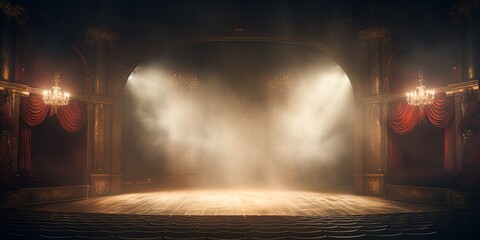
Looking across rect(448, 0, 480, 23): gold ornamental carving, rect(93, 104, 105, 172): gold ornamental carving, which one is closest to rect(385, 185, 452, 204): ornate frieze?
rect(448, 0, 480, 23): gold ornamental carving

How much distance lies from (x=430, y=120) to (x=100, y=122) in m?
10.6

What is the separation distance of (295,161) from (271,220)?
12147 mm

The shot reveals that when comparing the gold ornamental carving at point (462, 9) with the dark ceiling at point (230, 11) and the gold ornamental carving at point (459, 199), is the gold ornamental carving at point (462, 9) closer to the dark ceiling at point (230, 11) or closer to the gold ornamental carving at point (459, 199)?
the dark ceiling at point (230, 11)

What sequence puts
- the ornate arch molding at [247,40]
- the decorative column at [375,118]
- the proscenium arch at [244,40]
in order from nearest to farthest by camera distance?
the decorative column at [375,118], the proscenium arch at [244,40], the ornate arch molding at [247,40]

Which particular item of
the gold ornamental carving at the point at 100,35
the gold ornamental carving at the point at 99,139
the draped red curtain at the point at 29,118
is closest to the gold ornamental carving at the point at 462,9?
the gold ornamental carving at the point at 100,35

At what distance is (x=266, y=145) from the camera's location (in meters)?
18.1

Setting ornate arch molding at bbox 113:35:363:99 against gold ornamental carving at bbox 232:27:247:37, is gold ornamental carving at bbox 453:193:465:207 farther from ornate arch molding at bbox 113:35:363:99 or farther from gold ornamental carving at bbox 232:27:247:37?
gold ornamental carving at bbox 232:27:247:37

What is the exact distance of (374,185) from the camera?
40.1 ft

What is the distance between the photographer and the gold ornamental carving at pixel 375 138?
40.1 feet

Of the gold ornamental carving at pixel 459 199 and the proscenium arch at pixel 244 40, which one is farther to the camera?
the proscenium arch at pixel 244 40

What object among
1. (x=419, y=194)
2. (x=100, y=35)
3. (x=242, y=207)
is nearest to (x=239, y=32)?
(x=100, y=35)

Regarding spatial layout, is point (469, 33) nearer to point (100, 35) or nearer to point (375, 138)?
point (375, 138)

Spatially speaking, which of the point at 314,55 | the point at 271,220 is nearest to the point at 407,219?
the point at 271,220

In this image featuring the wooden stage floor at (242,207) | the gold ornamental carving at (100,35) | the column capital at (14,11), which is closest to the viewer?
the wooden stage floor at (242,207)
